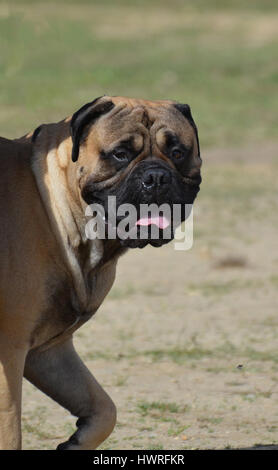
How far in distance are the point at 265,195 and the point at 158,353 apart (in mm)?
5947

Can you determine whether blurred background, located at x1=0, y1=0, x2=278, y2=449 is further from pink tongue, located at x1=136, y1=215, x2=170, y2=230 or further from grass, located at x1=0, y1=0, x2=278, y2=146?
pink tongue, located at x1=136, y1=215, x2=170, y2=230

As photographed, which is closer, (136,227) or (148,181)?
(148,181)

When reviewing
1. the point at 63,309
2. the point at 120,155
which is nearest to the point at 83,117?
the point at 120,155

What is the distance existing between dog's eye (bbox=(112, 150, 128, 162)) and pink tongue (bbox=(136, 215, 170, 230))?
254mm

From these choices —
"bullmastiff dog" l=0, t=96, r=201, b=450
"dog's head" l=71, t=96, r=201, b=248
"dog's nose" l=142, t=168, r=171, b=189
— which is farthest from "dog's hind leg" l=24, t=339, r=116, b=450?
"dog's nose" l=142, t=168, r=171, b=189

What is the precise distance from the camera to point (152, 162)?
177 inches

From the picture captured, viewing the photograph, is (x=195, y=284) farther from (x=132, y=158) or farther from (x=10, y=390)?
(x=10, y=390)

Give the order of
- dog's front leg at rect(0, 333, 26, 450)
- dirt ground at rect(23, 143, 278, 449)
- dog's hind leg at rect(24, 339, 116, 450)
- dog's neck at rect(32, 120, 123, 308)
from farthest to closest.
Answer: dirt ground at rect(23, 143, 278, 449) → dog's hind leg at rect(24, 339, 116, 450) → dog's neck at rect(32, 120, 123, 308) → dog's front leg at rect(0, 333, 26, 450)

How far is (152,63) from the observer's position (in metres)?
23.4

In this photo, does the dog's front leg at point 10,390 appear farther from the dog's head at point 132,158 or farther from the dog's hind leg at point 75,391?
the dog's head at point 132,158

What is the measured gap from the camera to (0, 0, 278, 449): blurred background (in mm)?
5977

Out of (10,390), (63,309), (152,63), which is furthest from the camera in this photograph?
(152,63)

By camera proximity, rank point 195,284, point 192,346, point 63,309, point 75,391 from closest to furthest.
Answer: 1. point 63,309
2. point 75,391
3. point 192,346
4. point 195,284

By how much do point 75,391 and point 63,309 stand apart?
0.59 meters
